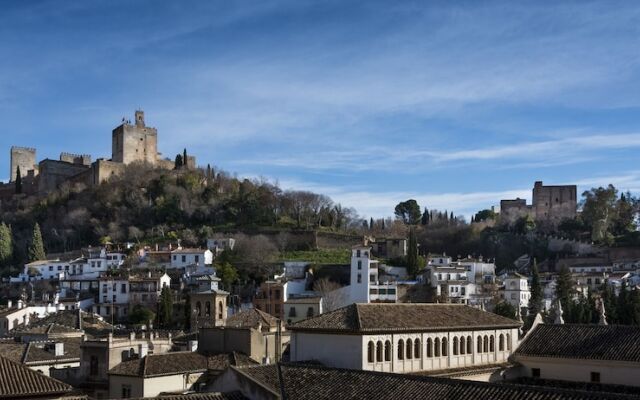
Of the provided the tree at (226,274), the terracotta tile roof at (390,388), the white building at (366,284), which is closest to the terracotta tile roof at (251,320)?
the terracotta tile roof at (390,388)

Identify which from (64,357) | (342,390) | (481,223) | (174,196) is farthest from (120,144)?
(342,390)

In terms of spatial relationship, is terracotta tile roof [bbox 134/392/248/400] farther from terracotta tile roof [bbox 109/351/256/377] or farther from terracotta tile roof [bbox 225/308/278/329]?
terracotta tile roof [bbox 225/308/278/329]

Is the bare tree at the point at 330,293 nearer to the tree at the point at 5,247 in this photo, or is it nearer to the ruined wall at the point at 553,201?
the tree at the point at 5,247

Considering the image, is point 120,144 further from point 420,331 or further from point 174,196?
point 420,331

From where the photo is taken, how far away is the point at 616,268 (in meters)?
78.2

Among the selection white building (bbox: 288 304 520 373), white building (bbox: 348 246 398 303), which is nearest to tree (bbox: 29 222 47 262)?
white building (bbox: 348 246 398 303)

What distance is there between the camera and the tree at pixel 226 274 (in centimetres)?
6856

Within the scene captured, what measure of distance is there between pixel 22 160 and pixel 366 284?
2758 inches

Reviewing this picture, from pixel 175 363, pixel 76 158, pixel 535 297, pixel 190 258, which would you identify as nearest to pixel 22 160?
pixel 76 158

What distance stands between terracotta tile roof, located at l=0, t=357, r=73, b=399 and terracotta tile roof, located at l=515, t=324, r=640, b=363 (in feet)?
54.5

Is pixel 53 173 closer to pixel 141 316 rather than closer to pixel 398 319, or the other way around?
pixel 141 316

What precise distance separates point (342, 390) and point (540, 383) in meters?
9.44

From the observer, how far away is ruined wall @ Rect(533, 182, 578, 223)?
105 m

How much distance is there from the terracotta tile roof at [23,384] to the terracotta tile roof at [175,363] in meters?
10.0
